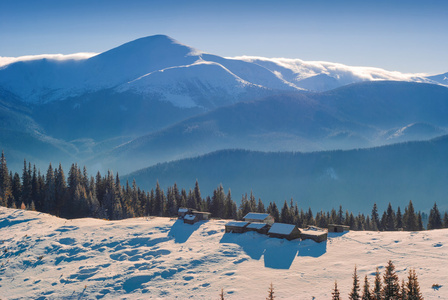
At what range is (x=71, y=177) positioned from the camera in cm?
15100

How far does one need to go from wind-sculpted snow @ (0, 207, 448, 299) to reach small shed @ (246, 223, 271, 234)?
5.81 feet

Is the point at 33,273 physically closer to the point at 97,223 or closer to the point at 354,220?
the point at 97,223

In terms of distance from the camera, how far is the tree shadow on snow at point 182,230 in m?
94.4

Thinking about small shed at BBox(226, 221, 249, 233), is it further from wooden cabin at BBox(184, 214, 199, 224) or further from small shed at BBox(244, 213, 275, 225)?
wooden cabin at BBox(184, 214, 199, 224)

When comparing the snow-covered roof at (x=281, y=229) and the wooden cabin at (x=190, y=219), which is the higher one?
the snow-covered roof at (x=281, y=229)

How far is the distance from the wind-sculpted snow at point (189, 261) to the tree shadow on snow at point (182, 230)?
225mm

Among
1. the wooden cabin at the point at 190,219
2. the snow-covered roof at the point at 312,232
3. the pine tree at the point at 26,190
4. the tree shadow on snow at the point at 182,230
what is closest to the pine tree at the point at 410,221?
the snow-covered roof at the point at 312,232

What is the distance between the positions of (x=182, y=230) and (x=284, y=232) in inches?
975

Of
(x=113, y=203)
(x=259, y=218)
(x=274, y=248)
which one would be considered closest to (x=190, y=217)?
(x=259, y=218)

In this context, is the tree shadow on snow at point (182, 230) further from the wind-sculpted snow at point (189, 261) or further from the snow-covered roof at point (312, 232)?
the snow-covered roof at point (312, 232)

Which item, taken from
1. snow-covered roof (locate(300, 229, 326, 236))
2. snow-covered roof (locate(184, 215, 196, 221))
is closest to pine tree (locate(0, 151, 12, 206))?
snow-covered roof (locate(184, 215, 196, 221))

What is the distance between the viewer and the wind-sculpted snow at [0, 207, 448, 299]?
67.6m

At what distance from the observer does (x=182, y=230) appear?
100 meters

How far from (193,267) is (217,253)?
21.9 feet
